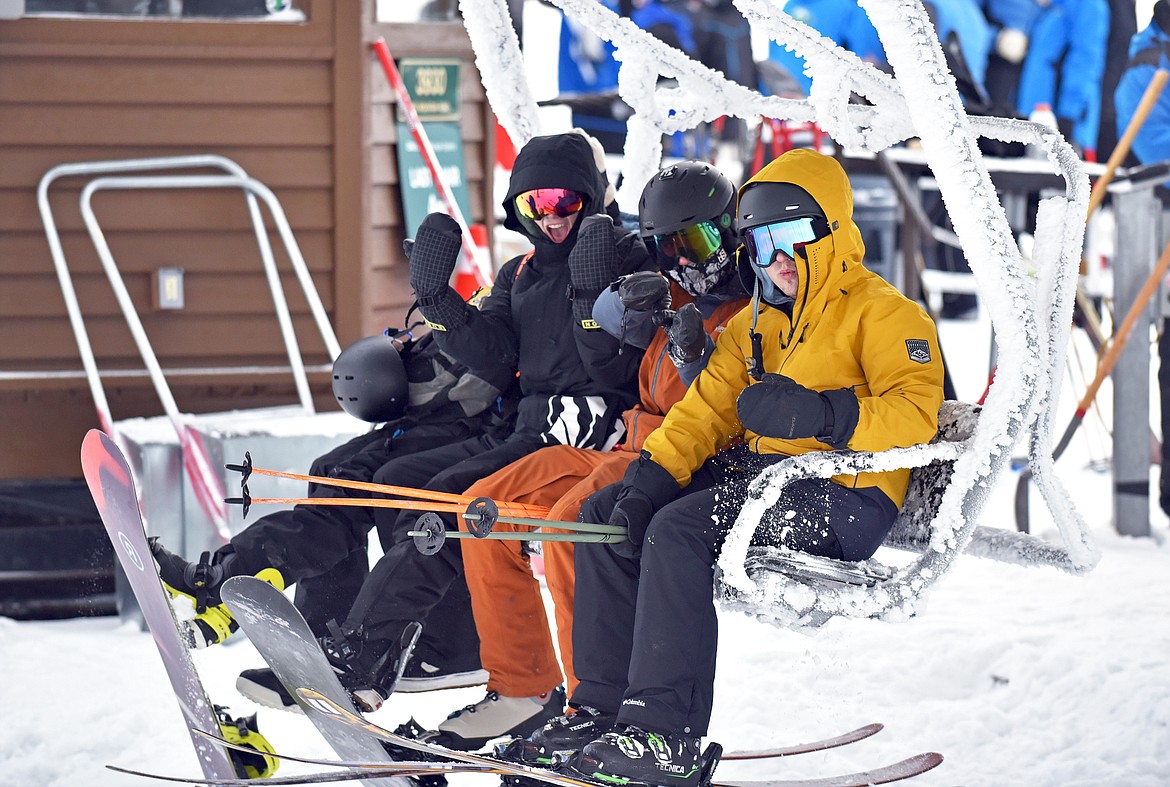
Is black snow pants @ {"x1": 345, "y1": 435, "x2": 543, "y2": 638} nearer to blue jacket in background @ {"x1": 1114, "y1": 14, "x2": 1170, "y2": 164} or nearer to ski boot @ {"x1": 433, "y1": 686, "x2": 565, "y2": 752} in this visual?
ski boot @ {"x1": 433, "y1": 686, "x2": 565, "y2": 752}

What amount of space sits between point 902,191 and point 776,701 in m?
5.14

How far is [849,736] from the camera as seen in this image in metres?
3.74

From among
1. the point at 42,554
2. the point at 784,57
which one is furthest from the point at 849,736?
the point at 784,57

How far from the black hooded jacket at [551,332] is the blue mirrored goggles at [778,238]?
58cm

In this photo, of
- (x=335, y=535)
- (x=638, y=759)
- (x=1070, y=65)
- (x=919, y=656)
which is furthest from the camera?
(x=1070, y=65)

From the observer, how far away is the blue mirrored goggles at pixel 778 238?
2.94 m

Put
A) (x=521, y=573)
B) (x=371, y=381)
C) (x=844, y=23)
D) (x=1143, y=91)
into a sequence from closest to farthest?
(x=521, y=573)
(x=371, y=381)
(x=1143, y=91)
(x=844, y=23)

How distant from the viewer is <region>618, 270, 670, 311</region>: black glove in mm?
3025

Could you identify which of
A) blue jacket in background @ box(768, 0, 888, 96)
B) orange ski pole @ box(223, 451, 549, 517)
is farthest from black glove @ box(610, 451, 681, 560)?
blue jacket in background @ box(768, 0, 888, 96)

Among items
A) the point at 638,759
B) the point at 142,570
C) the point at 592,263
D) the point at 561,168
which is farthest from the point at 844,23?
the point at 638,759

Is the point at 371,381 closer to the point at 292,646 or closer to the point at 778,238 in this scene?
the point at 292,646

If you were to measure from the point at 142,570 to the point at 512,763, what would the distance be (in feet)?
3.54

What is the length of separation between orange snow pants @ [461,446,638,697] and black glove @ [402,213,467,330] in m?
0.50

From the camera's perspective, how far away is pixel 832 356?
2914mm
